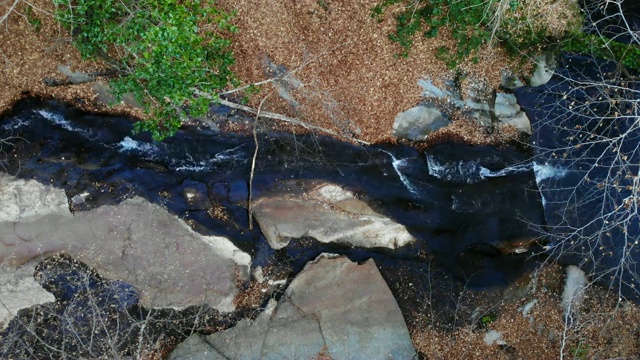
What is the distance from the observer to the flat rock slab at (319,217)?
9469 millimetres

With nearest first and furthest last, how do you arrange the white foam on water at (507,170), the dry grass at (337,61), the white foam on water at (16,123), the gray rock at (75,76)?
the white foam on water at (16,123) → the gray rock at (75,76) → the dry grass at (337,61) → the white foam on water at (507,170)

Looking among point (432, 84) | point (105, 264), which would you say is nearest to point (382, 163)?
point (432, 84)

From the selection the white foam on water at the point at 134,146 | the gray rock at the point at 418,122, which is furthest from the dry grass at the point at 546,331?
the white foam on water at the point at 134,146

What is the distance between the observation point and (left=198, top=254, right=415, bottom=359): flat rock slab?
9422 millimetres

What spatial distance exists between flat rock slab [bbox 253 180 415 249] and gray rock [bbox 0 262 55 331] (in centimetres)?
408

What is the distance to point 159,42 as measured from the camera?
21.2 ft

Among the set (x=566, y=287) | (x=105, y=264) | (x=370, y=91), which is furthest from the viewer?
(x=566, y=287)

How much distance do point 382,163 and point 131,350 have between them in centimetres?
596

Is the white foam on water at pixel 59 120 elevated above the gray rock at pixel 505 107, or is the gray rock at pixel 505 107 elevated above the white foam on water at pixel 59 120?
the white foam on water at pixel 59 120

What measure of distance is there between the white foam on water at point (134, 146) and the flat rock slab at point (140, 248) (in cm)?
96

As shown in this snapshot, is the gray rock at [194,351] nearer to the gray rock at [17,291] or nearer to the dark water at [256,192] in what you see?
the dark water at [256,192]

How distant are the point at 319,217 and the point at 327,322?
204 centimetres

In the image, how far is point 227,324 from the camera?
946cm

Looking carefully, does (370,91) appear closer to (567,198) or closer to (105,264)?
(567,198)
